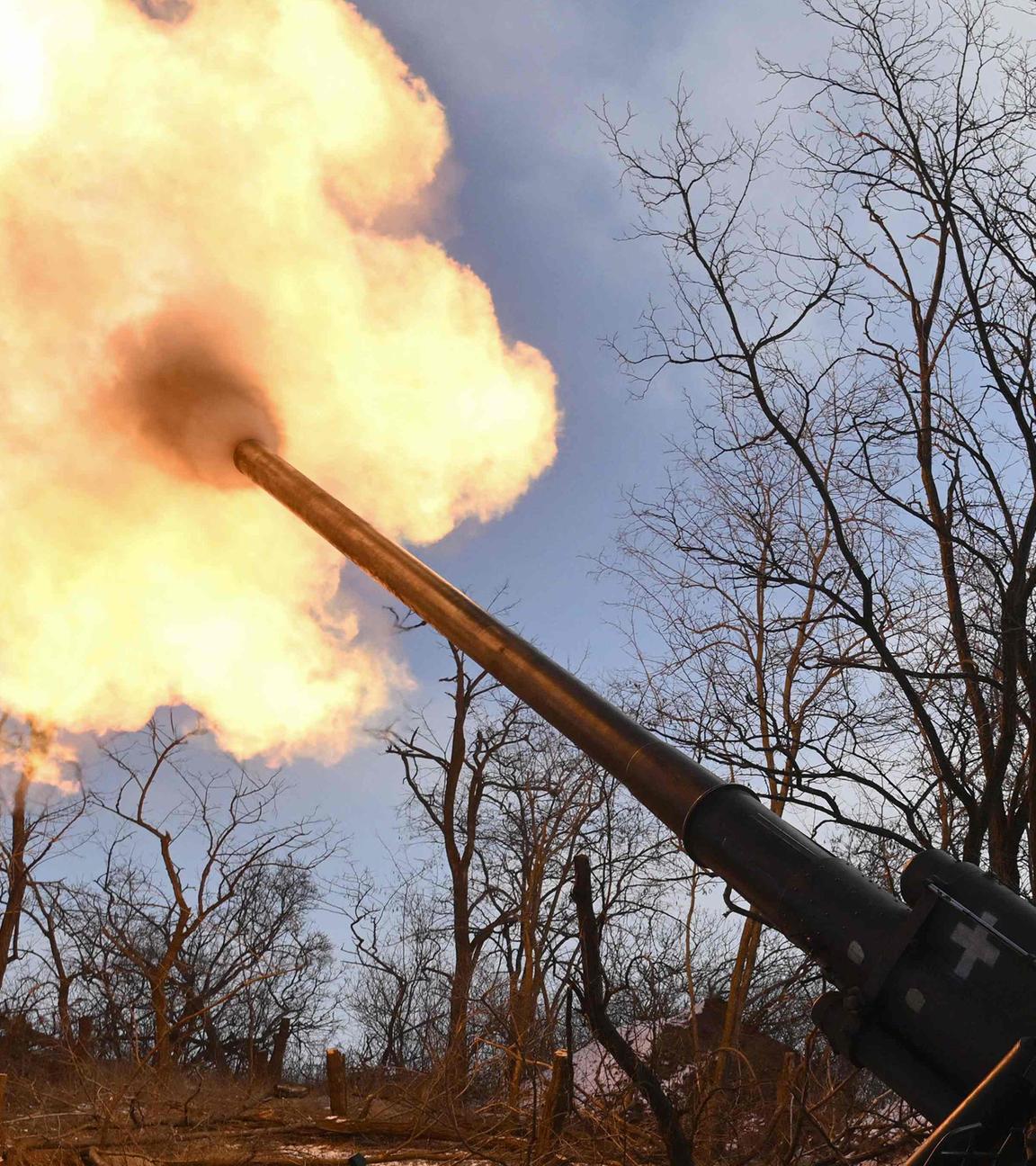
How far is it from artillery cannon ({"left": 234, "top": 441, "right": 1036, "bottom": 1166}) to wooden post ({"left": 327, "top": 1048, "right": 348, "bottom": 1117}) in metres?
8.10

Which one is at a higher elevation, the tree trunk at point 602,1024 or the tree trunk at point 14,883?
the tree trunk at point 14,883

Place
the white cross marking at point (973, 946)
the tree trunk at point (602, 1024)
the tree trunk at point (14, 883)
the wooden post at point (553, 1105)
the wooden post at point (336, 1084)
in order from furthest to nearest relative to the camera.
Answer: the tree trunk at point (14, 883) → the wooden post at point (336, 1084) → the wooden post at point (553, 1105) → the tree trunk at point (602, 1024) → the white cross marking at point (973, 946)

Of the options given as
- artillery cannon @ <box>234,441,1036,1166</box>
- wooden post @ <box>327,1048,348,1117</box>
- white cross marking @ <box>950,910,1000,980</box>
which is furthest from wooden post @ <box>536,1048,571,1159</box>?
wooden post @ <box>327,1048,348,1117</box>

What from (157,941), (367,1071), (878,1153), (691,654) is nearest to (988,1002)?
(878,1153)

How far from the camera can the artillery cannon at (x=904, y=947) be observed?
2.77 m

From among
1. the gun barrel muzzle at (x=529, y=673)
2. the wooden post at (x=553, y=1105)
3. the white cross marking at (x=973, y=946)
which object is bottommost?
the wooden post at (x=553, y=1105)

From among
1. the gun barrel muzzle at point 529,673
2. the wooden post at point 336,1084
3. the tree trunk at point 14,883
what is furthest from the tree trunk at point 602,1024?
the tree trunk at point 14,883

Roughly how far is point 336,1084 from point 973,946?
9464 mm

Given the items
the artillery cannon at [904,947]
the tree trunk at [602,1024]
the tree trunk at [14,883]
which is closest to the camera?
the artillery cannon at [904,947]

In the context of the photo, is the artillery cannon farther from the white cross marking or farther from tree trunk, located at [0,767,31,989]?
tree trunk, located at [0,767,31,989]

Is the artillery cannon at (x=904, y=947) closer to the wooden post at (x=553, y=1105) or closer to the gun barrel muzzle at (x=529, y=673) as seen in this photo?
the gun barrel muzzle at (x=529, y=673)

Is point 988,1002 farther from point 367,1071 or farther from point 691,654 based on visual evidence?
point 367,1071

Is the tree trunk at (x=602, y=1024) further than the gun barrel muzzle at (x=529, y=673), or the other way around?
the tree trunk at (x=602, y=1024)

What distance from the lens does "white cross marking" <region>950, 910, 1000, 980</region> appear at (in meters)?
3.07
